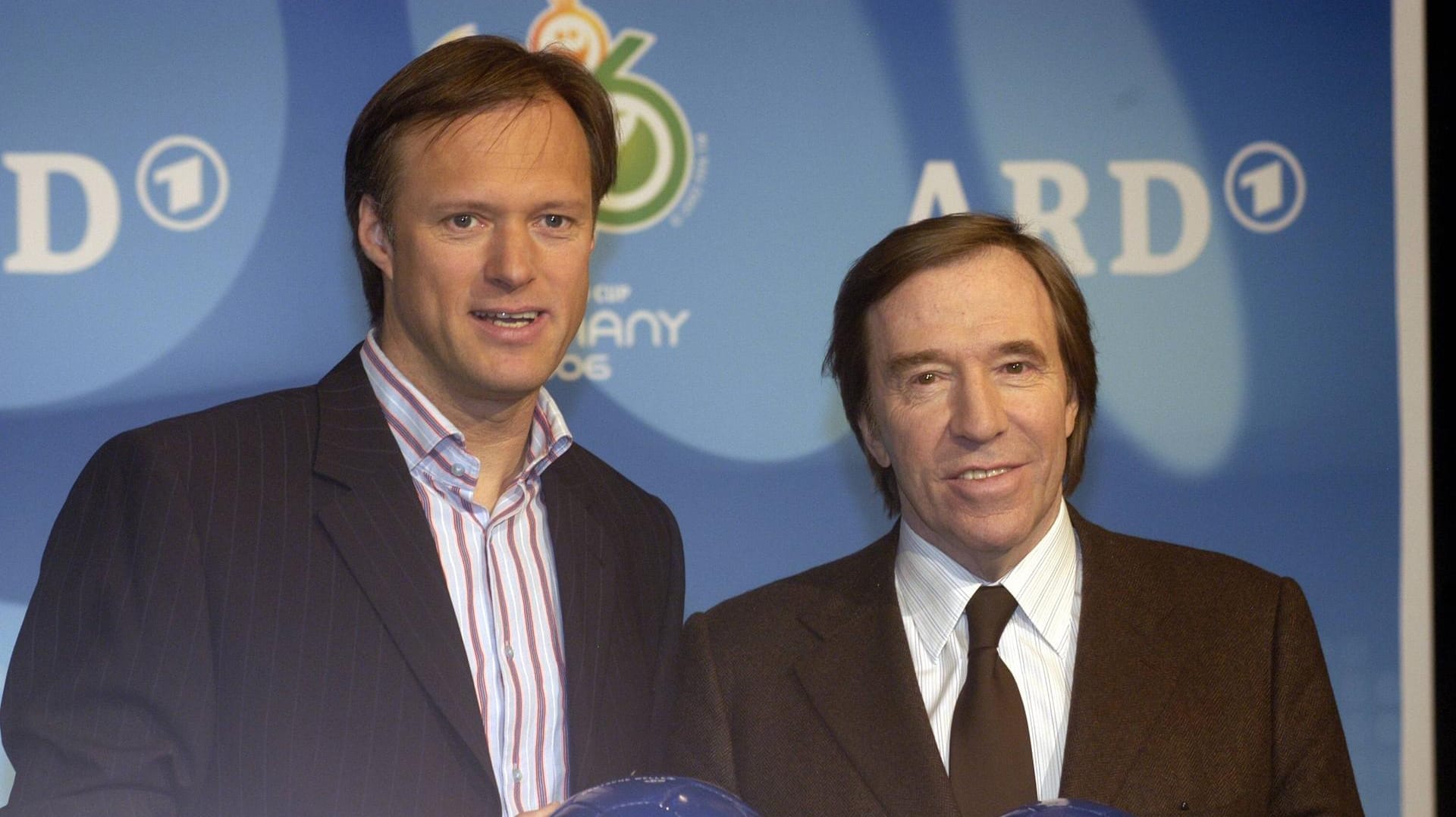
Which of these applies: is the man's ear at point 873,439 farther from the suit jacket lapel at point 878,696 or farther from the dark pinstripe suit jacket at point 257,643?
the dark pinstripe suit jacket at point 257,643

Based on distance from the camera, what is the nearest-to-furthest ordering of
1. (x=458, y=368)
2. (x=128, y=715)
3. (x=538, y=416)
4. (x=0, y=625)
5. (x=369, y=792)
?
(x=128, y=715) → (x=369, y=792) → (x=458, y=368) → (x=538, y=416) → (x=0, y=625)

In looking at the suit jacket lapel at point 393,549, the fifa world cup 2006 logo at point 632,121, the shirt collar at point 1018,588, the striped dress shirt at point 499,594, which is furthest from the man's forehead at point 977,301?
the fifa world cup 2006 logo at point 632,121

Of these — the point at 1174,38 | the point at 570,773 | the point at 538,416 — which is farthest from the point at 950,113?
the point at 570,773

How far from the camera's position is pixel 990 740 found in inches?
85.2

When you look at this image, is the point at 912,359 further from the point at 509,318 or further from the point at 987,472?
the point at 509,318

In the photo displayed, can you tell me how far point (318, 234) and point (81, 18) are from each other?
2.05 feet

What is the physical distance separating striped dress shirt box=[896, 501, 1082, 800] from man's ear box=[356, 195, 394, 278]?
3.09 ft

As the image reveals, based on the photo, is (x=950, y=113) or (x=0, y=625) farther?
(x=950, y=113)

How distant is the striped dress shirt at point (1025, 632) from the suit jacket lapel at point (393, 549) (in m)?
0.66

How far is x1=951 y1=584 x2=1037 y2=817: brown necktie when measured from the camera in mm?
2141

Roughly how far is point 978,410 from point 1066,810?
0.70 m

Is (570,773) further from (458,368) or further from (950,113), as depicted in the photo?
(950,113)

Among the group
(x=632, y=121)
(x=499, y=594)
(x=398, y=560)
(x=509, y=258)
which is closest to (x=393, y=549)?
(x=398, y=560)

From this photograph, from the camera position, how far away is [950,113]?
320cm
